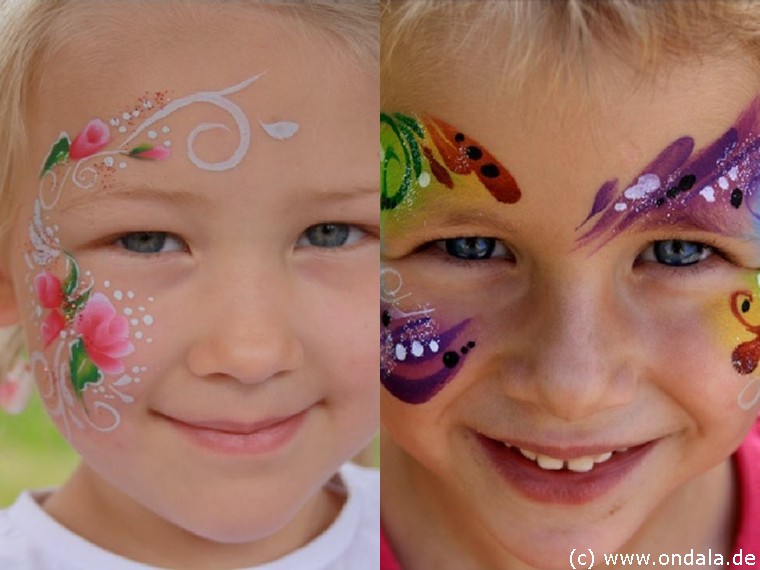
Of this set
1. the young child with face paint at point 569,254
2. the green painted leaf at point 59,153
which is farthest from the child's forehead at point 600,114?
the green painted leaf at point 59,153

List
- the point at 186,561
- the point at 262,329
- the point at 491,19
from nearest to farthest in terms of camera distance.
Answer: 1. the point at 491,19
2. the point at 262,329
3. the point at 186,561

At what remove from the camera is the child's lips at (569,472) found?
1.07 m

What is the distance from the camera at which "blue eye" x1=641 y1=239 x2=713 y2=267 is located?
0.98 metres

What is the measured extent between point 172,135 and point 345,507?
0.50 meters

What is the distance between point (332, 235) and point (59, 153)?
276 mm

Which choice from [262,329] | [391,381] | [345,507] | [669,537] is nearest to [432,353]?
[391,381]

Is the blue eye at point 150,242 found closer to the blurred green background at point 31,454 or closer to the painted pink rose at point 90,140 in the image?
the painted pink rose at point 90,140

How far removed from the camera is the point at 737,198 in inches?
37.9

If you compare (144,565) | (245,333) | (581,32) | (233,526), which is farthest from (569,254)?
(144,565)

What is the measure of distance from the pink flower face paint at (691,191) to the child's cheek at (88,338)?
440mm

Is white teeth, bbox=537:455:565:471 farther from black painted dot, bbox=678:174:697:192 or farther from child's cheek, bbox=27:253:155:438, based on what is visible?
child's cheek, bbox=27:253:155:438

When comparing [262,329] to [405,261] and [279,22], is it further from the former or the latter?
[279,22]

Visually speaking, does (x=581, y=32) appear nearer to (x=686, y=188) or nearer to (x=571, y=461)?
(x=686, y=188)

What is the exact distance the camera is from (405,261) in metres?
1.04
